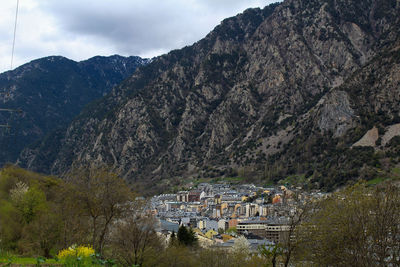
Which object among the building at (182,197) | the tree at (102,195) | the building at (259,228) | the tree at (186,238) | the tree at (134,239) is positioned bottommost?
the building at (259,228)

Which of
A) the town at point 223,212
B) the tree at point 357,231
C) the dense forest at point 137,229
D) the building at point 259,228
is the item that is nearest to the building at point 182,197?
the town at point 223,212

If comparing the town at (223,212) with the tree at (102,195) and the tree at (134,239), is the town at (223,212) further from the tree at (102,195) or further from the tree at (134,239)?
the tree at (102,195)

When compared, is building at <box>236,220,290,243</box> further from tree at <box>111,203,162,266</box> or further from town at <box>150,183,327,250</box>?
tree at <box>111,203,162,266</box>

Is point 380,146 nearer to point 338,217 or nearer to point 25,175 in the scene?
point 25,175

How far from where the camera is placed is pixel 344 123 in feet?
494

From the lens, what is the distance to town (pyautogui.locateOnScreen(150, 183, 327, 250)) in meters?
83.4

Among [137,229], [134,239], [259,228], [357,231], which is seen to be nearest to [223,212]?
[259,228]

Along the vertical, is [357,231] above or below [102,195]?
below

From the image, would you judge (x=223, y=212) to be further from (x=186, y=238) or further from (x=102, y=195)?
(x=102, y=195)

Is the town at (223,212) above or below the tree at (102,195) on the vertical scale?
below

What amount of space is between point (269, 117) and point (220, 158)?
95.3 feet

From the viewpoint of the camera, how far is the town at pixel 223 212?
3282 inches

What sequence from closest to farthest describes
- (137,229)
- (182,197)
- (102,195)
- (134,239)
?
(102,195) → (134,239) → (137,229) → (182,197)

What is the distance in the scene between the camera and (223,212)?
12225 centimetres
